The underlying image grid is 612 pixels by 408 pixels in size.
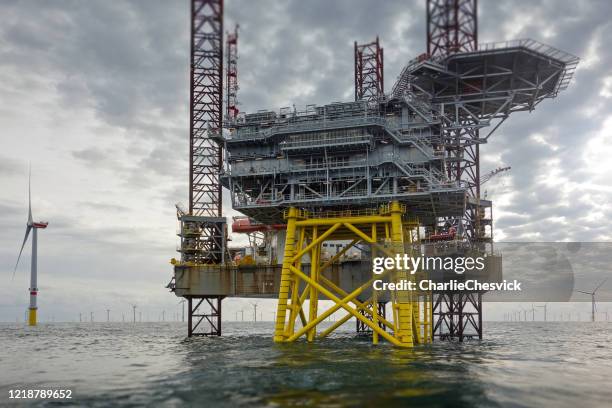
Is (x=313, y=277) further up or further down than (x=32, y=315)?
further up

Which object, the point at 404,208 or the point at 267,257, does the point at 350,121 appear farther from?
the point at 267,257

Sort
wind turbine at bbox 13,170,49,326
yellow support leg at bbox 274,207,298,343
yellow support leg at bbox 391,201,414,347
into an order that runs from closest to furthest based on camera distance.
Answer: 1. yellow support leg at bbox 391,201,414,347
2. yellow support leg at bbox 274,207,298,343
3. wind turbine at bbox 13,170,49,326

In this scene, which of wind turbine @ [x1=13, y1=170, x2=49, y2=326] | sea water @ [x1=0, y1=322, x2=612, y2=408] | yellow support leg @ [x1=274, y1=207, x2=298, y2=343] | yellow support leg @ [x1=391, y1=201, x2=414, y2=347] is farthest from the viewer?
wind turbine @ [x1=13, y1=170, x2=49, y2=326]

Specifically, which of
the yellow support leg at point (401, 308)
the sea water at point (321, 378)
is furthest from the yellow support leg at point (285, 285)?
the yellow support leg at point (401, 308)

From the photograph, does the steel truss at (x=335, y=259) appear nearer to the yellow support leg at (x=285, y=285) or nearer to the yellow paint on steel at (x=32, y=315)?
the yellow support leg at (x=285, y=285)

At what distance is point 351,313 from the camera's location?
119 ft

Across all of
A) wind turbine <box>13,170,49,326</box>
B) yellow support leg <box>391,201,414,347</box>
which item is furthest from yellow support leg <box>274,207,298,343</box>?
wind turbine <box>13,170,49,326</box>

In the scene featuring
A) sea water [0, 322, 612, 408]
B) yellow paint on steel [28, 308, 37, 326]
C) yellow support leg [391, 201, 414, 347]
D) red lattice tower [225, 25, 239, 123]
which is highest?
red lattice tower [225, 25, 239, 123]

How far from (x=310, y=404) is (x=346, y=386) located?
3322mm

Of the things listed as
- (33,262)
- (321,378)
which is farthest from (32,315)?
(321,378)

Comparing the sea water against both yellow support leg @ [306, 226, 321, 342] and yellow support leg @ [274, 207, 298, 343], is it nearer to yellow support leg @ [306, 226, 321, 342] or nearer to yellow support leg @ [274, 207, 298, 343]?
yellow support leg @ [274, 207, 298, 343]

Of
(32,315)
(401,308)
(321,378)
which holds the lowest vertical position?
(32,315)

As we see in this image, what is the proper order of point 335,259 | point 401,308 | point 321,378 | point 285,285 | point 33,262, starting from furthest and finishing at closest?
point 33,262
point 335,259
point 285,285
point 401,308
point 321,378

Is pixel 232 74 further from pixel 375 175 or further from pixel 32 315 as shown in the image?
pixel 32 315
